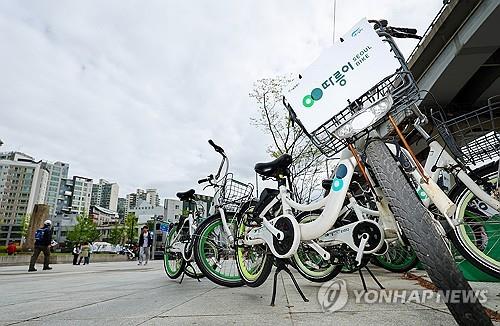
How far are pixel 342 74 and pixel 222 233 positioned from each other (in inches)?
90.3

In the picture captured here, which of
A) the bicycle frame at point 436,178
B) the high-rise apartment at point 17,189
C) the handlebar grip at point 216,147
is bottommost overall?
the bicycle frame at point 436,178

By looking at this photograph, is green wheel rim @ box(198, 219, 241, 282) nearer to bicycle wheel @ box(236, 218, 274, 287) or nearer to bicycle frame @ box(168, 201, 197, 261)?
bicycle wheel @ box(236, 218, 274, 287)

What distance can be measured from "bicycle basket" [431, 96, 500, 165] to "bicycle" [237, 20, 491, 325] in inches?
6.4

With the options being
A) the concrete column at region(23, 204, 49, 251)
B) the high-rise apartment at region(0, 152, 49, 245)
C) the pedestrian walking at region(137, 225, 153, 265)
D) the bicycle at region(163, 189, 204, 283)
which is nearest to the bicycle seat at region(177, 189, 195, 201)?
the bicycle at region(163, 189, 204, 283)

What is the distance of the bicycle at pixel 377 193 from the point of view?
4.53ft

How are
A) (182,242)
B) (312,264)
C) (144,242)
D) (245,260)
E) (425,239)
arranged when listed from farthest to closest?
(144,242), (182,242), (312,264), (245,260), (425,239)

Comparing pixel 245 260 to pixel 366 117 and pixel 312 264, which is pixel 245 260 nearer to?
pixel 312 264

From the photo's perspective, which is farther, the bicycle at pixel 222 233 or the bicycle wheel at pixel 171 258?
the bicycle wheel at pixel 171 258

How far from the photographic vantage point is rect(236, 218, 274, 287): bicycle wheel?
2671mm

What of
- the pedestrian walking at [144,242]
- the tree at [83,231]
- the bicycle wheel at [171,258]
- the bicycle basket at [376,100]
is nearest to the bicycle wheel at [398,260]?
the bicycle basket at [376,100]

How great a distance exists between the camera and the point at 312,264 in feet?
12.1

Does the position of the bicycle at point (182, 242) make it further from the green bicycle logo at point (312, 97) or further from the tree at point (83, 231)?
the tree at point (83, 231)

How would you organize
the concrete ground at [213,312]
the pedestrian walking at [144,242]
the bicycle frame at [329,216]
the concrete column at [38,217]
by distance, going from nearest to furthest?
the concrete ground at [213,312] → the bicycle frame at [329,216] → the pedestrian walking at [144,242] → the concrete column at [38,217]

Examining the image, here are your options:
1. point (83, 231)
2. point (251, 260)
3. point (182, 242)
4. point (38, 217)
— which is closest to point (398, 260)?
point (251, 260)
